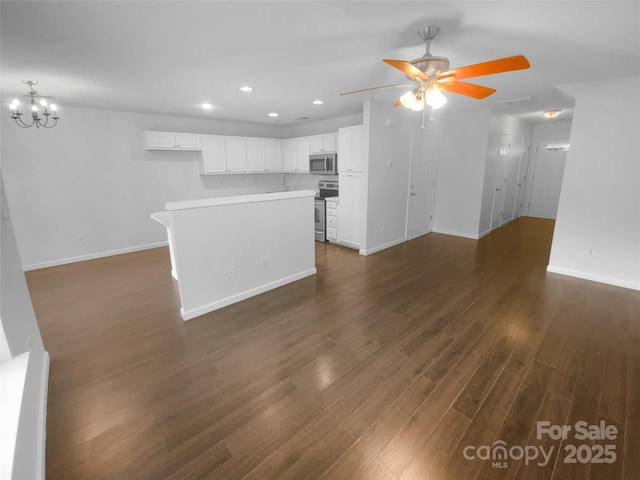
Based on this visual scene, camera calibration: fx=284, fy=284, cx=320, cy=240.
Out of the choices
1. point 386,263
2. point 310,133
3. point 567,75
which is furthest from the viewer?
point 310,133

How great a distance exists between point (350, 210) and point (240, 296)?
105 inches

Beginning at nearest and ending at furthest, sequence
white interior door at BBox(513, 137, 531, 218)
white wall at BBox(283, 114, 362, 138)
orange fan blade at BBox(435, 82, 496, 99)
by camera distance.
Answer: orange fan blade at BBox(435, 82, 496, 99) < white wall at BBox(283, 114, 362, 138) < white interior door at BBox(513, 137, 531, 218)

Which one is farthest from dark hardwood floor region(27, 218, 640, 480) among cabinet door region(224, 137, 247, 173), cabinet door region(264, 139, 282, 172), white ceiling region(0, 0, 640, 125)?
cabinet door region(264, 139, 282, 172)

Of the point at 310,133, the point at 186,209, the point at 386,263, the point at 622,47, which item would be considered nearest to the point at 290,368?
the point at 186,209

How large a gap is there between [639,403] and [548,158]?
24.5 feet

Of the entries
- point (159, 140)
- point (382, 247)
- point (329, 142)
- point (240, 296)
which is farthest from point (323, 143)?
point (240, 296)

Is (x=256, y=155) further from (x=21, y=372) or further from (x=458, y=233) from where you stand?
(x=21, y=372)

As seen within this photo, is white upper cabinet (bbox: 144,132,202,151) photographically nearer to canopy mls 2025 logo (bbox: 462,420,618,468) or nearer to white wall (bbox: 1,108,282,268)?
white wall (bbox: 1,108,282,268)

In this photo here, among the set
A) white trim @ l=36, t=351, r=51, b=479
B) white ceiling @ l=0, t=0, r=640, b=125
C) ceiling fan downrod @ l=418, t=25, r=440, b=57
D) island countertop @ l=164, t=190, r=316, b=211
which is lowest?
white trim @ l=36, t=351, r=51, b=479

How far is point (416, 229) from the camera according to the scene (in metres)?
6.11

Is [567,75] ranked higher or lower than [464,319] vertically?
higher

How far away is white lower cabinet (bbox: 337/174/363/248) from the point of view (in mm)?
5020

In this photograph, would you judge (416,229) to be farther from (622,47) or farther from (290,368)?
(290,368)

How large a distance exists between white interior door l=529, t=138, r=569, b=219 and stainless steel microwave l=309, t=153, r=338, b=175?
5908 mm
